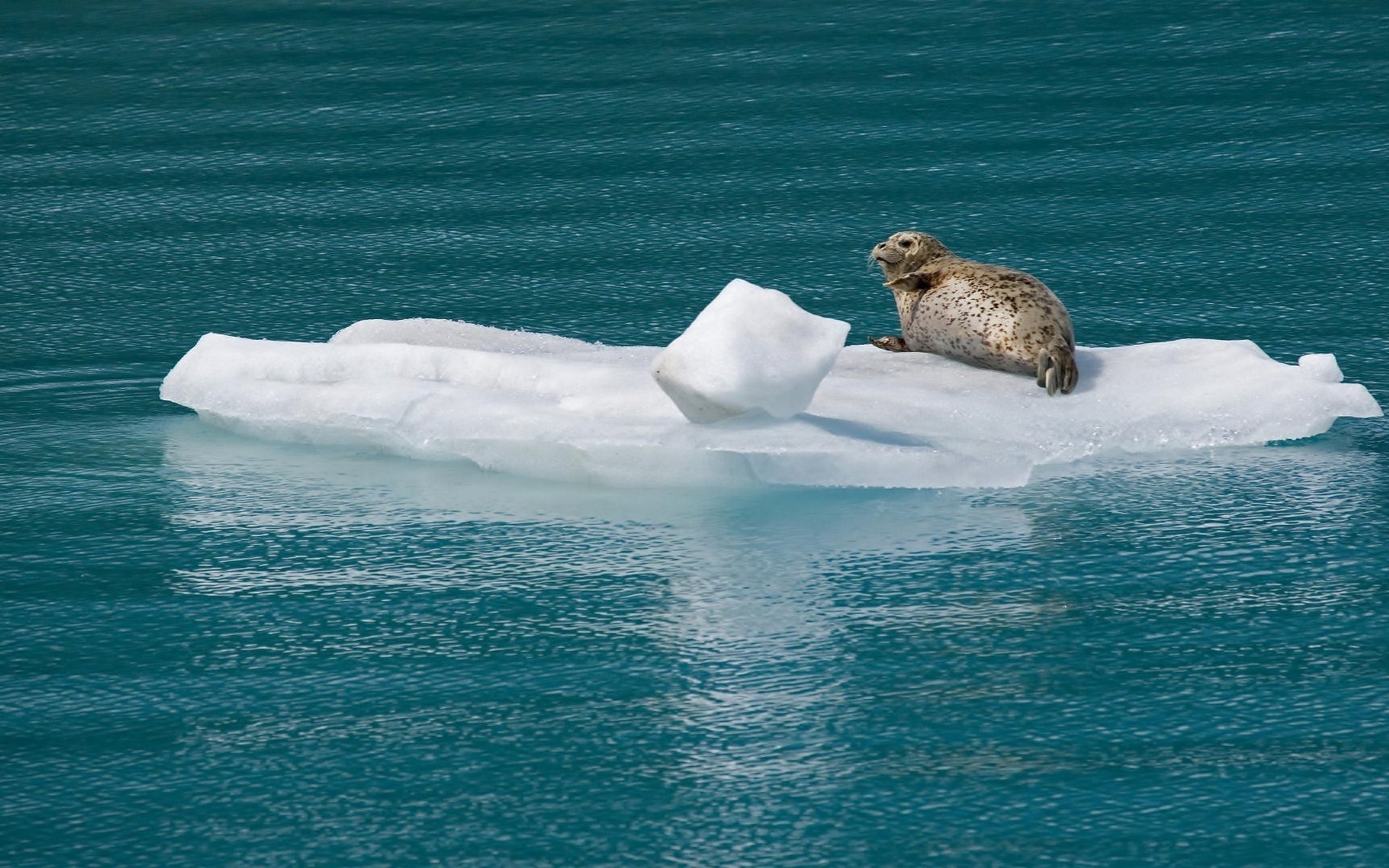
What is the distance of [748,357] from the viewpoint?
562 cm

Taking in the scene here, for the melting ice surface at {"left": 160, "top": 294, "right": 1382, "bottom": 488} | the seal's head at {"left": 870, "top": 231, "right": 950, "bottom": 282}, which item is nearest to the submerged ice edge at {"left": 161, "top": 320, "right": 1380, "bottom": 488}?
the melting ice surface at {"left": 160, "top": 294, "right": 1382, "bottom": 488}

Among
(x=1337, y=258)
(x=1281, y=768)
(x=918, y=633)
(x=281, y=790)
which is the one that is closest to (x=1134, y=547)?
(x=918, y=633)

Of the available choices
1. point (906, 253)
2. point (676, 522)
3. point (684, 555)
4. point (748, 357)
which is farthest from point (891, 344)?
point (684, 555)

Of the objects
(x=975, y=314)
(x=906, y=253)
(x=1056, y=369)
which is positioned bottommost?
(x=1056, y=369)

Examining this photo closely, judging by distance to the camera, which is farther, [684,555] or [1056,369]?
[1056,369]

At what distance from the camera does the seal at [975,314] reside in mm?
6523

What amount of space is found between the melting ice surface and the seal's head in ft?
1.43

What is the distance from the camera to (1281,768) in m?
4.23

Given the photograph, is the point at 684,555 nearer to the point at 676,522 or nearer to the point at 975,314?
the point at 676,522

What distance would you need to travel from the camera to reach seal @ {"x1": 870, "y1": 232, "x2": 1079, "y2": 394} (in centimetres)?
652

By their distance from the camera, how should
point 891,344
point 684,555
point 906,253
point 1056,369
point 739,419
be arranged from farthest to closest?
point 906,253
point 891,344
point 1056,369
point 739,419
point 684,555

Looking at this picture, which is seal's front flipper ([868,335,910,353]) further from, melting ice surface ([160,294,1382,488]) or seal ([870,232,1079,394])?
melting ice surface ([160,294,1382,488])

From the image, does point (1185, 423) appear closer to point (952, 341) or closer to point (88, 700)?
point (952, 341)

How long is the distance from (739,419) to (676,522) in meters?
0.36
